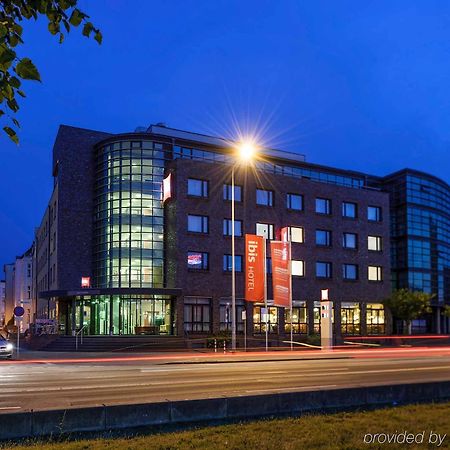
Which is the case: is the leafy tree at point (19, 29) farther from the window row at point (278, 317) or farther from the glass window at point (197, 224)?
the glass window at point (197, 224)

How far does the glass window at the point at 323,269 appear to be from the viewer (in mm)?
56125

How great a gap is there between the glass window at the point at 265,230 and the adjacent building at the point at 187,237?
0.11 meters

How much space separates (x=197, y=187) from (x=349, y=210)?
17727 mm

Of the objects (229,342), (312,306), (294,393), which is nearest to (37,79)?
(294,393)

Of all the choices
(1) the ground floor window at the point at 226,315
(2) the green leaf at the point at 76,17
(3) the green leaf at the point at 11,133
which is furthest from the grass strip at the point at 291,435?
(1) the ground floor window at the point at 226,315

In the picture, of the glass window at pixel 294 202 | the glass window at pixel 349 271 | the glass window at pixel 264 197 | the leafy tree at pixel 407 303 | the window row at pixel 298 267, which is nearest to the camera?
the window row at pixel 298 267

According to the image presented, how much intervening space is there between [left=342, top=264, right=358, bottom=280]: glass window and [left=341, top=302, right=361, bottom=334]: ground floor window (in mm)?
2544

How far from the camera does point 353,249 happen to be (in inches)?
2318

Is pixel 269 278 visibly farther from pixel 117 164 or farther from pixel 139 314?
pixel 117 164

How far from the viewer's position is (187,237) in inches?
1918

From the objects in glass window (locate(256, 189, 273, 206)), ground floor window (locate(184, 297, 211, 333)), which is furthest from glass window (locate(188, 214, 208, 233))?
glass window (locate(256, 189, 273, 206))

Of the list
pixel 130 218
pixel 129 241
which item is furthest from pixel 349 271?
pixel 130 218

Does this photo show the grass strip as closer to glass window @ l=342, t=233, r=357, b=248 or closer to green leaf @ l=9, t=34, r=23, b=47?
green leaf @ l=9, t=34, r=23, b=47

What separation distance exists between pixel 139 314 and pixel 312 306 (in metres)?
16.5
